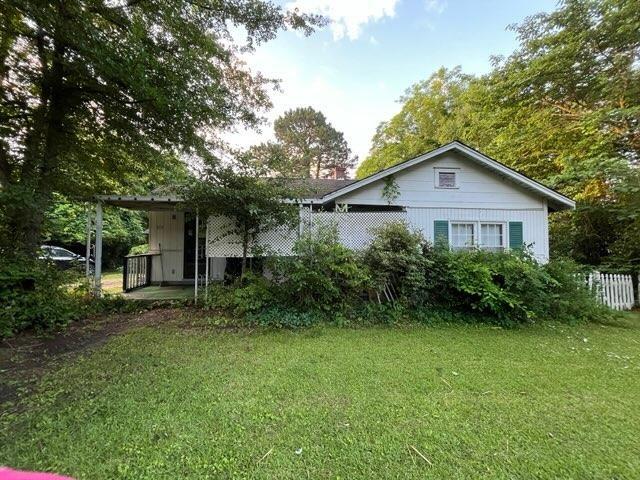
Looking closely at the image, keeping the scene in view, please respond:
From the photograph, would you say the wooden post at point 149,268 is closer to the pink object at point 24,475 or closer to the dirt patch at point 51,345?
the dirt patch at point 51,345

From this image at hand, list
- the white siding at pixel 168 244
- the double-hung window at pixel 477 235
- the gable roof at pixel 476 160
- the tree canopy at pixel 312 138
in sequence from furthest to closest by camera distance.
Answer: the tree canopy at pixel 312 138 → the white siding at pixel 168 244 → the double-hung window at pixel 477 235 → the gable roof at pixel 476 160

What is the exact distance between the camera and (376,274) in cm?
630

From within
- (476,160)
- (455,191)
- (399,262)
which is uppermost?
(476,160)

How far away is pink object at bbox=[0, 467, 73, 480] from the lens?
1852 millimetres

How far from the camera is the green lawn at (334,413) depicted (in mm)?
2068

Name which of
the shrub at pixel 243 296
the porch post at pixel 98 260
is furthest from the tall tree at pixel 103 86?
the shrub at pixel 243 296

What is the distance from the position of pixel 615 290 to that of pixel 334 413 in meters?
9.04

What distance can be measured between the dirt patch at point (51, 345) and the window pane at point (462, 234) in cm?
745

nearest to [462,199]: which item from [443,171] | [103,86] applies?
[443,171]

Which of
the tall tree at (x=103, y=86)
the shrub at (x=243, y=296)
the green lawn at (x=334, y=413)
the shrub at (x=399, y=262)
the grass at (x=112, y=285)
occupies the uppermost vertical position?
the tall tree at (x=103, y=86)

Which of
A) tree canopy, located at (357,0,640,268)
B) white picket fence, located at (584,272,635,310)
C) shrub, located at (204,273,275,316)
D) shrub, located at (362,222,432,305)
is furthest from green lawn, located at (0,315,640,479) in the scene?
tree canopy, located at (357,0,640,268)

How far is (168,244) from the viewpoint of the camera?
10.1m

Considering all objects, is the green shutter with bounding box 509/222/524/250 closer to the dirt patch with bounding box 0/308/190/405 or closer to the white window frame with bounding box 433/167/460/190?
the white window frame with bounding box 433/167/460/190

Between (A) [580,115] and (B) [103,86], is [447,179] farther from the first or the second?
(B) [103,86]
